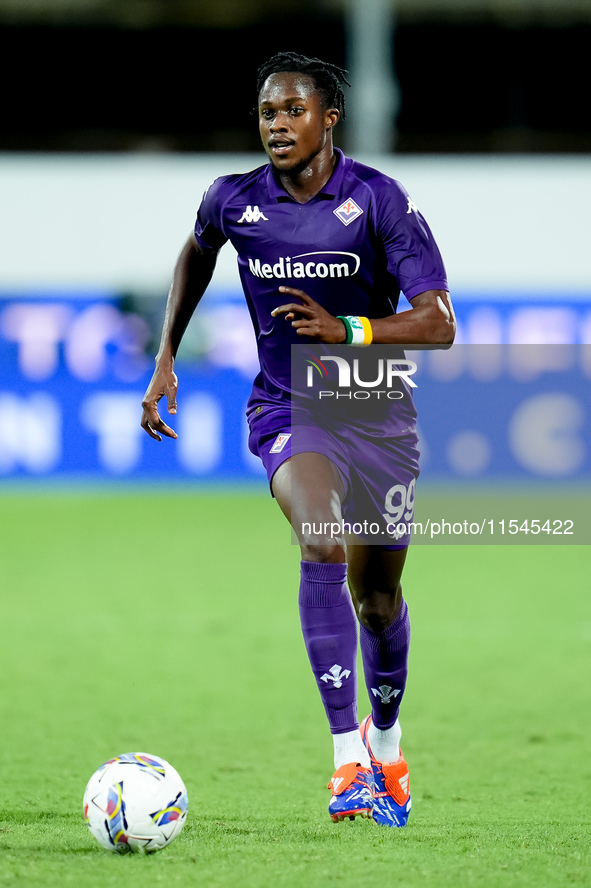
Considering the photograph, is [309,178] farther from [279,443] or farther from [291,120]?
[279,443]

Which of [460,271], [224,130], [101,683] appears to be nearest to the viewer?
[101,683]

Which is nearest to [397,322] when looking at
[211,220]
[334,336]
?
[334,336]

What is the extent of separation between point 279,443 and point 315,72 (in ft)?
3.93

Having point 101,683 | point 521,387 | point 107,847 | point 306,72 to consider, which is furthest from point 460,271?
point 107,847

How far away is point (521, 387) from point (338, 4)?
7958 millimetres

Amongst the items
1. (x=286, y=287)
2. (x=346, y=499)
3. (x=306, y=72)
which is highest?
(x=306, y=72)

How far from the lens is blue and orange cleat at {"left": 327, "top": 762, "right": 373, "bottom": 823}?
3725mm

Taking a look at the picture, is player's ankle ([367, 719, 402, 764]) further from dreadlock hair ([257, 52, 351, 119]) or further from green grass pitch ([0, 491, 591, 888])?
dreadlock hair ([257, 52, 351, 119])

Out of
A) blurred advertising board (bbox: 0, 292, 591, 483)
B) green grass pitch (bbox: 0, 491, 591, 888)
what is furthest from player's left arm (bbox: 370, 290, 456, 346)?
blurred advertising board (bbox: 0, 292, 591, 483)

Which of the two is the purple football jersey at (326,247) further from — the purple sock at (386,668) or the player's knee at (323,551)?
the purple sock at (386,668)

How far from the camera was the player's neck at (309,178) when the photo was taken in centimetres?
408

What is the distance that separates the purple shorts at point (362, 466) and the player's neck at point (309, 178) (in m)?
0.70

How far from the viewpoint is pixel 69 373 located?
13.4 meters

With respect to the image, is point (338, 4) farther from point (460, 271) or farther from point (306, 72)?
point (306, 72)
